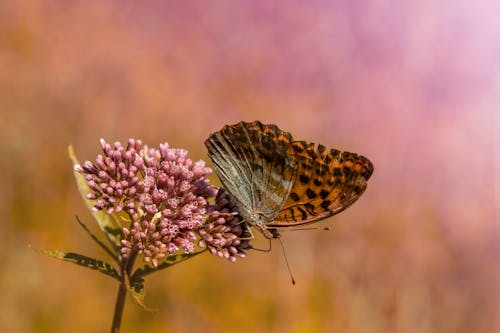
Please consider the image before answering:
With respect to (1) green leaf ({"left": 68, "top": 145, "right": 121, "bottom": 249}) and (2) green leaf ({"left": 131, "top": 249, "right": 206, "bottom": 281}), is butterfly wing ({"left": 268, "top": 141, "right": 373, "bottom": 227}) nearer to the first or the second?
(2) green leaf ({"left": 131, "top": 249, "right": 206, "bottom": 281})

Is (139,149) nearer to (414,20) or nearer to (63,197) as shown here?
(63,197)

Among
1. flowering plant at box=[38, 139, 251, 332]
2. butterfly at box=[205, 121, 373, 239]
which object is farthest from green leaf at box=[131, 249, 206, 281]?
butterfly at box=[205, 121, 373, 239]

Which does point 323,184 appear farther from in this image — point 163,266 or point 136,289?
point 136,289

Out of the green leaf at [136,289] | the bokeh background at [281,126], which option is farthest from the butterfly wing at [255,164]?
the bokeh background at [281,126]

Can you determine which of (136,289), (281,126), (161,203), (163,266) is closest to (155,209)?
(161,203)

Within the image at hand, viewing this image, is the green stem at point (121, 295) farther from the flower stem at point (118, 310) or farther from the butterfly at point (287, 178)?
the butterfly at point (287, 178)

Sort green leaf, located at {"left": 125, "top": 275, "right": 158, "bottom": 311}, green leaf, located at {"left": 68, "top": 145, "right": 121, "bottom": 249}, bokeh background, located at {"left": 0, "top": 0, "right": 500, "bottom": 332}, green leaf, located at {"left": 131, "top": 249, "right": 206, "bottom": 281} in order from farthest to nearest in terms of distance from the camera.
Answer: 1. bokeh background, located at {"left": 0, "top": 0, "right": 500, "bottom": 332}
2. green leaf, located at {"left": 68, "top": 145, "right": 121, "bottom": 249}
3. green leaf, located at {"left": 131, "top": 249, "right": 206, "bottom": 281}
4. green leaf, located at {"left": 125, "top": 275, "right": 158, "bottom": 311}

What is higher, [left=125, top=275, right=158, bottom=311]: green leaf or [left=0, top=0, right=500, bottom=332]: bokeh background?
[left=0, top=0, right=500, bottom=332]: bokeh background

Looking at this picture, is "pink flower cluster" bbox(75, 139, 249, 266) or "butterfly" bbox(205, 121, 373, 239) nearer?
"pink flower cluster" bbox(75, 139, 249, 266)
